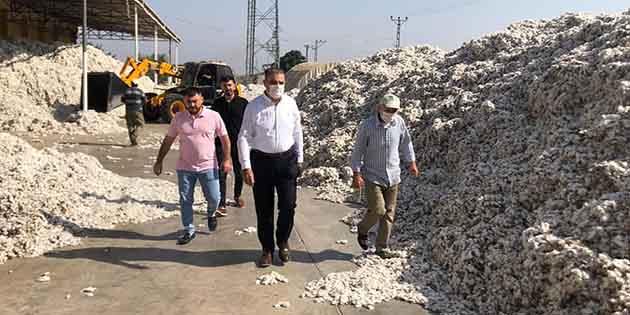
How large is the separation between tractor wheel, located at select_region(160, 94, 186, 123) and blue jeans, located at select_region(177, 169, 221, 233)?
39.0ft

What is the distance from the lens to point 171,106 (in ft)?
55.1

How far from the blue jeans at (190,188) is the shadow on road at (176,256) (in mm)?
396

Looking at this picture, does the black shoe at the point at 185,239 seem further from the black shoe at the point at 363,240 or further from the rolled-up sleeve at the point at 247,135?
the black shoe at the point at 363,240

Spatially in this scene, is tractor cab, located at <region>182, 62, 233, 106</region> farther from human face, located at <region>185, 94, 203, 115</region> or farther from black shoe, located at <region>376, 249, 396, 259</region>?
black shoe, located at <region>376, 249, 396, 259</region>

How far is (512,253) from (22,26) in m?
23.1

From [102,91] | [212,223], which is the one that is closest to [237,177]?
[212,223]

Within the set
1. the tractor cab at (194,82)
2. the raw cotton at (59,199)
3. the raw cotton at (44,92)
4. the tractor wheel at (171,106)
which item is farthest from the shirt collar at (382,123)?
the tractor wheel at (171,106)

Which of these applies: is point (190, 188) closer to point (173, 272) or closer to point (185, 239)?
point (185, 239)

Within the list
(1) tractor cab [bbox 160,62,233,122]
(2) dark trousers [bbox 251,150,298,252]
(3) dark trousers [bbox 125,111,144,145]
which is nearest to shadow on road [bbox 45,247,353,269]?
(2) dark trousers [bbox 251,150,298,252]

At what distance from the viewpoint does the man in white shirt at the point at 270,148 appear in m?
4.58

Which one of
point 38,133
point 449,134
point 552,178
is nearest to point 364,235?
point 552,178

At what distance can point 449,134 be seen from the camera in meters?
7.27

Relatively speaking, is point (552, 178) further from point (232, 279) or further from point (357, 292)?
point (232, 279)

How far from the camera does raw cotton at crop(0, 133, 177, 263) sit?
5.30m
